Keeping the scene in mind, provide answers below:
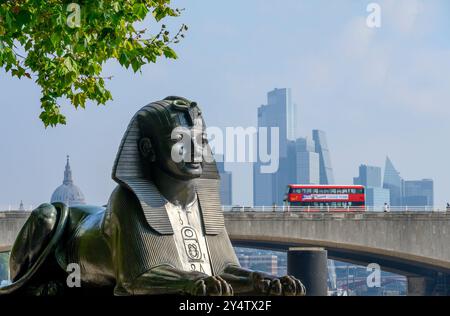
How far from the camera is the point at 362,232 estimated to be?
43.2 m

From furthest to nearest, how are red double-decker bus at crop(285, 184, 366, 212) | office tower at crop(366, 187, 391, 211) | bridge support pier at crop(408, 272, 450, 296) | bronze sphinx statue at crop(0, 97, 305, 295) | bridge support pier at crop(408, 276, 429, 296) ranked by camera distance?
office tower at crop(366, 187, 391, 211) < red double-decker bus at crop(285, 184, 366, 212) < bridge support pier at crop(408, 276, 429, 296) < bridge support pier at crop(408, 272, 450, 296) < bronze sphinx statue at crop(0, 97, 305, 295)

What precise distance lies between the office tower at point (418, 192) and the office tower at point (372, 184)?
6.59 feet

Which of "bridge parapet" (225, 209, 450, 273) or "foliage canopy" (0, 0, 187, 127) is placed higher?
"foliage canopy" (0, 0, 187, 127)

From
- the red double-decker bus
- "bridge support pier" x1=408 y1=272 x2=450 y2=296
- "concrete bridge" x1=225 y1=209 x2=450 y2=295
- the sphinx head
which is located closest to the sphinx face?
the sphinx head

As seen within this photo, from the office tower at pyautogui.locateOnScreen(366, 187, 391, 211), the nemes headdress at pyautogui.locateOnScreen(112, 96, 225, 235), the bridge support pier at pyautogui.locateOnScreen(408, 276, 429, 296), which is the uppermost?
the nemes headdress at pyautogui.locateOnScreen(112, 96, 225, 235)

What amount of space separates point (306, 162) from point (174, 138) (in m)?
56.1

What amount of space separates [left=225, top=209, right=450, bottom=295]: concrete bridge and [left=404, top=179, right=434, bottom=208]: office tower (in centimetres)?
2993

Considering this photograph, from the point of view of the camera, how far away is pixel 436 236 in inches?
1677

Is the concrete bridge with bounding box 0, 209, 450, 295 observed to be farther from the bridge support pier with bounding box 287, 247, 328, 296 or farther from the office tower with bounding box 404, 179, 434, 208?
the office tower with bounding box 404, 179, 434, 208

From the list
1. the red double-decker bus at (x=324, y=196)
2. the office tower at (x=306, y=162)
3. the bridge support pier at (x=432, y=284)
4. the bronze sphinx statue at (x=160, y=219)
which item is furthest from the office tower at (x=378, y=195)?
the bronze sphinx statue at (x=160, y=219)

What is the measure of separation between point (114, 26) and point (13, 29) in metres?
1.87

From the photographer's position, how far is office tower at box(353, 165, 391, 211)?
67.9m

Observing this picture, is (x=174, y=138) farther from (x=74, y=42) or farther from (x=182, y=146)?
(x=74, y=42)
